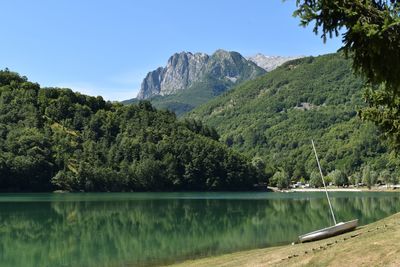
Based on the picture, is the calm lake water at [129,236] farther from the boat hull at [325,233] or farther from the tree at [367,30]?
the tree at [367,30]

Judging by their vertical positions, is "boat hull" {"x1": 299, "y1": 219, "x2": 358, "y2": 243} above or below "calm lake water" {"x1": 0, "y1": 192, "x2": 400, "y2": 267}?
above

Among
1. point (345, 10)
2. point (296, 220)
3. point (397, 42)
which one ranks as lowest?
point (296, 220)

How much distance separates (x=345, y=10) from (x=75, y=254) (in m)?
34.2

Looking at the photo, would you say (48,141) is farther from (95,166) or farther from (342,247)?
(342,247)

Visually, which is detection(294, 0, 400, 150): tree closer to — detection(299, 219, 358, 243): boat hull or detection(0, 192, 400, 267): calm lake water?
detection(299, 219, 358, 243): boat hull

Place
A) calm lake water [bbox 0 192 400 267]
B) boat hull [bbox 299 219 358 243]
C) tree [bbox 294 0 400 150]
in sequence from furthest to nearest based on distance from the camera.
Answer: calm lake water [bbox 0 192 400 267], boat hull [bbox 299 219 358 243], tree [bbox 294 0 400 150]

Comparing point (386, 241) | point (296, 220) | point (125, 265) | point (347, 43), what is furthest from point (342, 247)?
point (296, 220)

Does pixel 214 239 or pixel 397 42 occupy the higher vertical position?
pixel 397 42

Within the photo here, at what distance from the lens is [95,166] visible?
196m

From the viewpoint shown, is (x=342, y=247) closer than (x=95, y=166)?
Yes

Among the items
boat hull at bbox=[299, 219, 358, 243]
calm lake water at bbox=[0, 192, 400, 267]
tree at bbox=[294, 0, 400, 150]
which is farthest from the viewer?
calm lake water at bbox=[0, 192, 400, 267]

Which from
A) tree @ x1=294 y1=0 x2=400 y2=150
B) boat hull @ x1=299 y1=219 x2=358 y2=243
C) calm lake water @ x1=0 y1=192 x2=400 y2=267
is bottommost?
calm lake water @ x1=0 y1=192 x2=400 y2=267

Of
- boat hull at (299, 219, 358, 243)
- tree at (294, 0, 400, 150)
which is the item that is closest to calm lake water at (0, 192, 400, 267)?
boat hull at (299, 219, 358, 243)

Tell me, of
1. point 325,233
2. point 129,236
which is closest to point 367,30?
point 325,233
